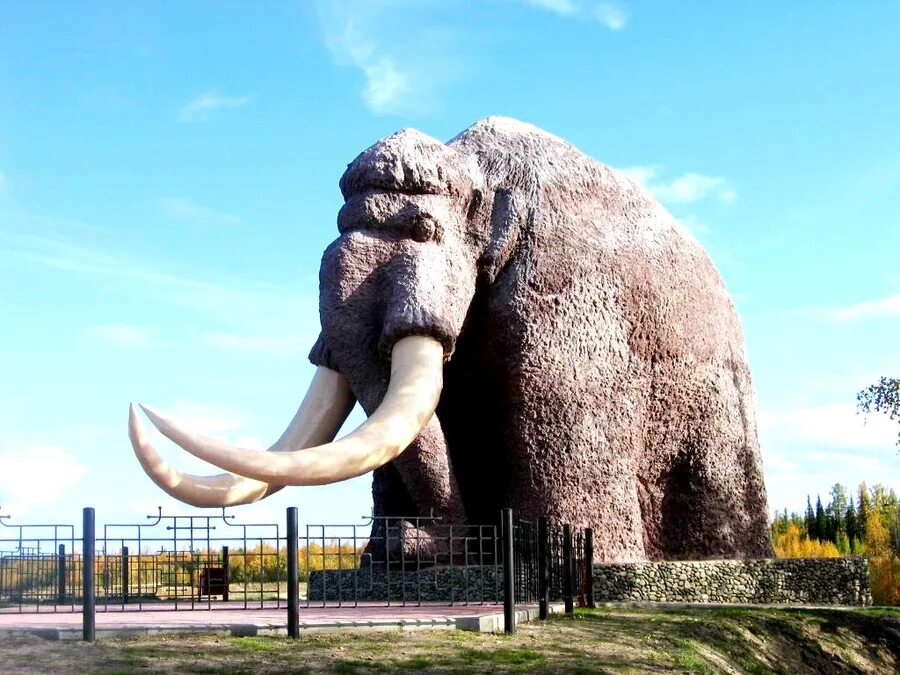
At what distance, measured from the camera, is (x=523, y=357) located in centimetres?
1123

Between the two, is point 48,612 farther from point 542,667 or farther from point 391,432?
point 542,667

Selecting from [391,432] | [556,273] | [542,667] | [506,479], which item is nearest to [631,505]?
[506,479]

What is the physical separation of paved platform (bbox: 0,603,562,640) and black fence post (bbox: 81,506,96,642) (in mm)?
172

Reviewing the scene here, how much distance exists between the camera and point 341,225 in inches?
444

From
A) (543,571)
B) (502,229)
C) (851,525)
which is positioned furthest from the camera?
(851,525)

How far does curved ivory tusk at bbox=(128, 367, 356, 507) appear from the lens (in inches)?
376

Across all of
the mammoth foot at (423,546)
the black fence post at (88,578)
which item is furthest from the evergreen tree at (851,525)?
the black fence post at (88,578)

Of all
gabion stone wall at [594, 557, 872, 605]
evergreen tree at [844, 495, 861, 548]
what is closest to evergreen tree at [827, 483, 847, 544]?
evergreen tree at [844, 495, 861, 548]

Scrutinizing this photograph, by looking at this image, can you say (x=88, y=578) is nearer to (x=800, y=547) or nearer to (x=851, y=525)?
(x=800, y=547)

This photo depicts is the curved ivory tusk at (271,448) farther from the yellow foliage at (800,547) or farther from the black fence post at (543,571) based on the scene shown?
the yellow foliage at (800,547)

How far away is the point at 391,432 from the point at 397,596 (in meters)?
1.84

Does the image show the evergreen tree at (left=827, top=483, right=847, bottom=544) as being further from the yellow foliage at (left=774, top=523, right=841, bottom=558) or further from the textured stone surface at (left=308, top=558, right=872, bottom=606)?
the textured stone surface at (left=308, top=558, right=872, bottom=606)

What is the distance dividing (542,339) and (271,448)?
263 centimetres

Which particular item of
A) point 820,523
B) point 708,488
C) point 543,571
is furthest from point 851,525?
point 543,571
